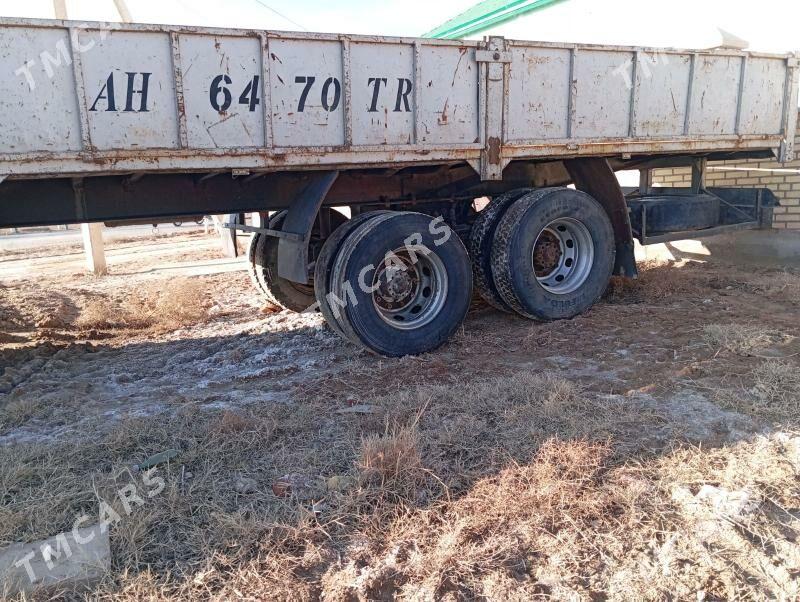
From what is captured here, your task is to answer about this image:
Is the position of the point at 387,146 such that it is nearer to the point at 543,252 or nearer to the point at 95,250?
the point at 543,252

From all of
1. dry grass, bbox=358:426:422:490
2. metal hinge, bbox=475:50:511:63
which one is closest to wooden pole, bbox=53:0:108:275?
metal hinge, bbox=475:50:511:63

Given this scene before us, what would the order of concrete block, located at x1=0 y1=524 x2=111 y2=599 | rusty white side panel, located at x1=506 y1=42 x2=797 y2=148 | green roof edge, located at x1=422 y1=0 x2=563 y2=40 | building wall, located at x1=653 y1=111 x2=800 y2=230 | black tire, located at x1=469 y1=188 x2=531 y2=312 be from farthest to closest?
green roof edge, located at x1=422 y1=0 x2=563 y2=40, building wall, located at x1=653 y1=111 x2=800 y2=230, black tire, located at x1=469 y1=188 x2=531 y2=312, rusty white side panel, located at x1=506 y1=42 x2=797 y2=148, concrete block, located at x1=0 y1=524 x2=111 y2=599

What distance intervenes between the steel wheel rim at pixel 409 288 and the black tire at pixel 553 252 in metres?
0.68

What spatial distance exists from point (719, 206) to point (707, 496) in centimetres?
573

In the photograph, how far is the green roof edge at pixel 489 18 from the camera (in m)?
12.6

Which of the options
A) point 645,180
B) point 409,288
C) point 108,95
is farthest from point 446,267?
point 645,180

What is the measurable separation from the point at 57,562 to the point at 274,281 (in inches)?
181

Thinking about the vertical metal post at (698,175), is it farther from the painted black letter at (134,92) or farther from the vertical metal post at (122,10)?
the vertical metal post at (122,10)

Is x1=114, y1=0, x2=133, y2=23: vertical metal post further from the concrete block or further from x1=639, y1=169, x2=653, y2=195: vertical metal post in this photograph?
the concrete block

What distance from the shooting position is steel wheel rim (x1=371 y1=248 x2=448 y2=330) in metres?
5.50

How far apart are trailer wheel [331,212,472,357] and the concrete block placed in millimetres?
2735

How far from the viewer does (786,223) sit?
8703 mm

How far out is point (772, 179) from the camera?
8758mm

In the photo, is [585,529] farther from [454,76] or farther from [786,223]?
[786,223]
